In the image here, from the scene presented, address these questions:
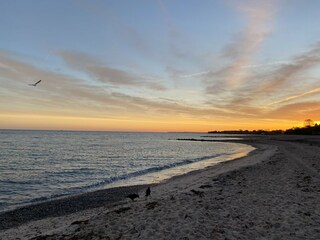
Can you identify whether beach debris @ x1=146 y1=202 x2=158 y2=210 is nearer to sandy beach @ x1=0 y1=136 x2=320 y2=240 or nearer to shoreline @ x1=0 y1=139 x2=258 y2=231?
sandy beach @ x1=0 y1=136 x2=320 y2=240

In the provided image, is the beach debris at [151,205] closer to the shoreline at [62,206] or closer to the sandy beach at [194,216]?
the sandy beach at [194,216]

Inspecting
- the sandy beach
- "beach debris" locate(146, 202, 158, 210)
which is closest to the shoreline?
the sandy beach

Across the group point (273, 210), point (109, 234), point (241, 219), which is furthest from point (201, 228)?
point (273, 210)

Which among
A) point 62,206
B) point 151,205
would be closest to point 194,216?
point 151,205

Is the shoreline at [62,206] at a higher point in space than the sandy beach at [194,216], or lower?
lower

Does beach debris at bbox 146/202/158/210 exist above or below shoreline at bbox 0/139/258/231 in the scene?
above

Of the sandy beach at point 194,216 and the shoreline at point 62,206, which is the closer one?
the sandy beach at point 194,216

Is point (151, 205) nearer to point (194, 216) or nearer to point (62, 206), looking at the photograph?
point (194, 216)

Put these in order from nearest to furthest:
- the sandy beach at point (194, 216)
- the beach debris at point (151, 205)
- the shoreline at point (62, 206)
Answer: the sandy beach at point (194, 216), the beach debris at point (151, 205), the shoreline at point (62, 206)

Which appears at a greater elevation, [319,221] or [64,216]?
[319,221]

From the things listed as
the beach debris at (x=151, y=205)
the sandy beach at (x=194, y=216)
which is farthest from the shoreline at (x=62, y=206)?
the beach debris at (x=151, y=205)

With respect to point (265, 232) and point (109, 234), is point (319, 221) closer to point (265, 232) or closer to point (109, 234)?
point (265, 232)

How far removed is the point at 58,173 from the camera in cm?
2738

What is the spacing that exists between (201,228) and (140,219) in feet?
6.97
